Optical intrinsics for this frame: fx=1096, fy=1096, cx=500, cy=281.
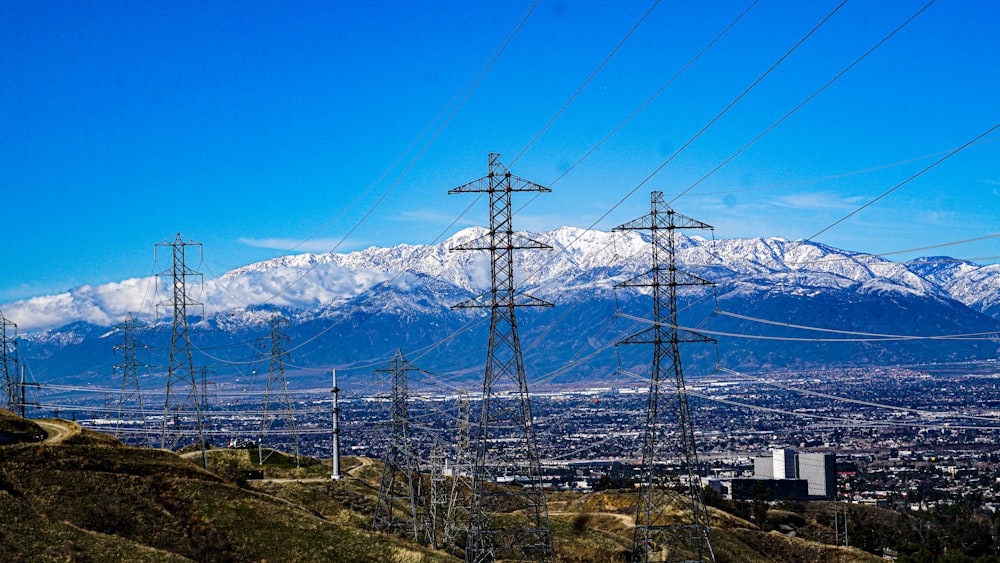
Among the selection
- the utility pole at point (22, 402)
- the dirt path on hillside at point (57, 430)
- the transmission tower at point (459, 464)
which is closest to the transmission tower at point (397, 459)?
the transmission tower at point (459, 464)

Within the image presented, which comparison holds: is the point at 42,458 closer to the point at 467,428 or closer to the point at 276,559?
the point at 276,559

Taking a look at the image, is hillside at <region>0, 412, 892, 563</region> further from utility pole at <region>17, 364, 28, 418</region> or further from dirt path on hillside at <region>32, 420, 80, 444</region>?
utility pole at <region>17, 364, 28, 418</region>

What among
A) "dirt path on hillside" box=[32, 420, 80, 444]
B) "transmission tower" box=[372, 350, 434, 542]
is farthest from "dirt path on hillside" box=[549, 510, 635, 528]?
"dirt path on hillside" box=[32, 420, 80, 444]

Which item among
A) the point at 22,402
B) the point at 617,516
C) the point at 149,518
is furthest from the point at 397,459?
the point at 22,402

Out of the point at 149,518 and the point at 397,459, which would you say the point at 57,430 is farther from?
the point at 397,459

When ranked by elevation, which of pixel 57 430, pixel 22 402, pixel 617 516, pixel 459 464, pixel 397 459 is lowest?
pixel 617 516

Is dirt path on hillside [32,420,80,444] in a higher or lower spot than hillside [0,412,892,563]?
higher

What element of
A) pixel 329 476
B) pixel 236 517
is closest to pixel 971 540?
pixel 329 476

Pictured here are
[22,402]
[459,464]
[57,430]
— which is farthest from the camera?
[22,402]

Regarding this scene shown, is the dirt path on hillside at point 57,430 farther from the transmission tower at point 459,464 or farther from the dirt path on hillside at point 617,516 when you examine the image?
the dirt path on hillside at point 617,516
